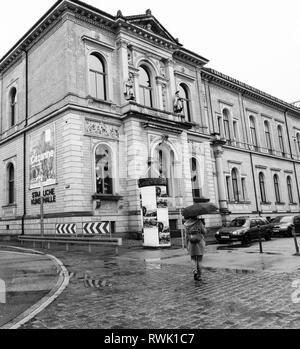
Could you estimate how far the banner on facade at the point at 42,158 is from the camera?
22734 mm

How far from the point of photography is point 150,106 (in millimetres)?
26938

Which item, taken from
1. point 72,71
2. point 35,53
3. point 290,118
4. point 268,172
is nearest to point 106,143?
point 72,71

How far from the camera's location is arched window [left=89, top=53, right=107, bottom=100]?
2400 centimetres

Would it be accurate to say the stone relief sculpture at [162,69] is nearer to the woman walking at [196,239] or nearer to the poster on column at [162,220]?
the poster on column at [162,220]

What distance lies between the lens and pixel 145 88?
26984mm

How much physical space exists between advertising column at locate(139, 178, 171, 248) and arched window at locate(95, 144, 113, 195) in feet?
19.0

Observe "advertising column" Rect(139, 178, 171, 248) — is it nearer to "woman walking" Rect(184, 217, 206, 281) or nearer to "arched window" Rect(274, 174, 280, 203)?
"woman walking" Rect(184, 217, 206, 281)

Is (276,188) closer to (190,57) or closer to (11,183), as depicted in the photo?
(190,57)

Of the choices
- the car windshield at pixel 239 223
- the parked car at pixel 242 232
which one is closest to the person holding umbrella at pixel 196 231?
the parked car at pixel 242 232

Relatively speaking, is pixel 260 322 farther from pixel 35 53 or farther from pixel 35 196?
pixel 35 53

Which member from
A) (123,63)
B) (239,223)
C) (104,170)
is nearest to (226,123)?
→ (123,63)

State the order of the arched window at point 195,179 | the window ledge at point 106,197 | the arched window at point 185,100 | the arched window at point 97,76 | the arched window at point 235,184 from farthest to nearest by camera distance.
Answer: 1. the arched window at point 235,184
2. the arched window at point 185,100
3. the arched window at point 195,179
4. the arched window at point 97,76
5. the window ledge at point 106,197

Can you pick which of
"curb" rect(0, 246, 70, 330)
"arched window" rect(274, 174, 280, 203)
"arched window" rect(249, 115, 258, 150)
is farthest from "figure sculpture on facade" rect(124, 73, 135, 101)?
"arched window" rect(274, 174, 280, 203)

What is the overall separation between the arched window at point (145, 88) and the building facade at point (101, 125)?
9cm
